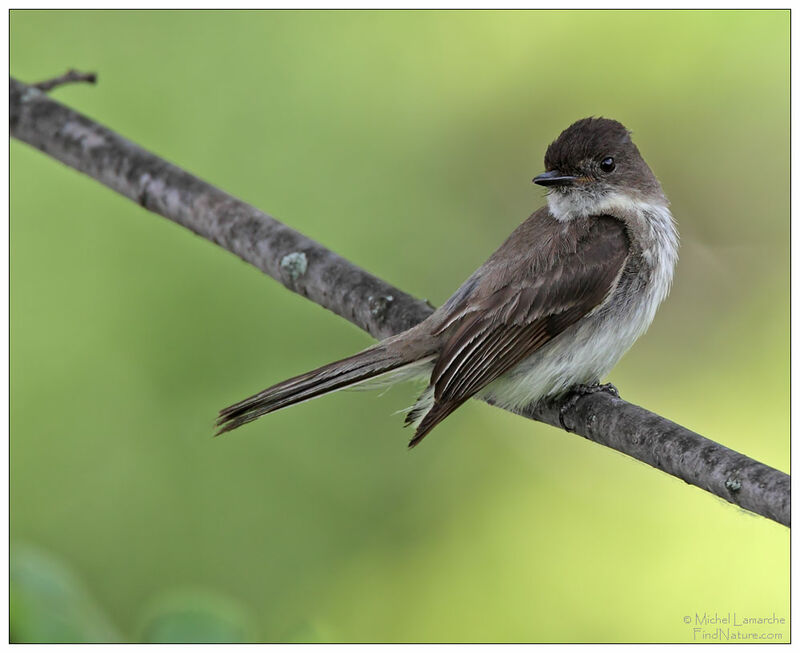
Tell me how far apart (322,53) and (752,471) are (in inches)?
123

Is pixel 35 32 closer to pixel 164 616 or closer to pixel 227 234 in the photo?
pixel 227 234

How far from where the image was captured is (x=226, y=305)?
13.1 ft

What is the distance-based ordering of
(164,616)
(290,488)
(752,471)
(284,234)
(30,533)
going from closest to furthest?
(164,616)
(752,471)
(284,234)
(30,533)
(290,488)

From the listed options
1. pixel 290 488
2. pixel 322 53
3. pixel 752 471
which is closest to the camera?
pixel 752 471

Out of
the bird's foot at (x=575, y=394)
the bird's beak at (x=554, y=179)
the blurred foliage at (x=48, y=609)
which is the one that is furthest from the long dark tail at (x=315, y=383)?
the blurred foliage at (x=48, y=609)

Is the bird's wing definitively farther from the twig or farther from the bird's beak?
the twig

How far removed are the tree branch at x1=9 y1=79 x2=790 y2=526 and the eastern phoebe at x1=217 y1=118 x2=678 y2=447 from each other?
16 cm

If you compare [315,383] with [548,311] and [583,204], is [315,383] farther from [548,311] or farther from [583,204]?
[583,204]

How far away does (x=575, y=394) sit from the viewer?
2.81m

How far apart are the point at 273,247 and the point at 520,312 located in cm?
93

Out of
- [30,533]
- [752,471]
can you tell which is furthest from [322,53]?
[752,471]

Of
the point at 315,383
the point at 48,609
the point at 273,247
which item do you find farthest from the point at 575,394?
the point at 48,609

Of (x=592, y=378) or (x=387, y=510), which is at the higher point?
(x=592, y=378)

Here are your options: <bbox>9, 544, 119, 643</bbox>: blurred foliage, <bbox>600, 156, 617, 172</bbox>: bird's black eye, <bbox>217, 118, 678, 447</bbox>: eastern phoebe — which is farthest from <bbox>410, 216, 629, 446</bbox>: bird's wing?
<bbox>9, 544, 119, 643</bbox>: blurred foliage
